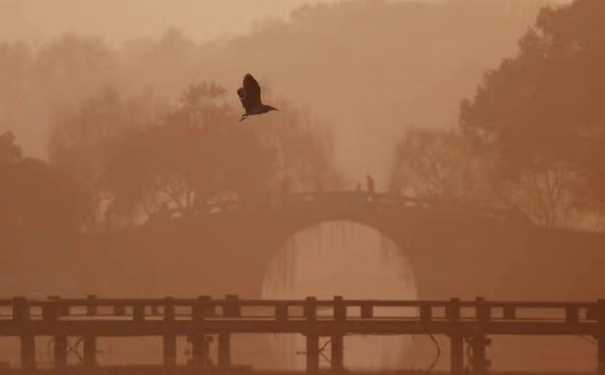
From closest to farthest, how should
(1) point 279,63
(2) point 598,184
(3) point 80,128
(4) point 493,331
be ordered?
(4) point 493,331
(2) point 598,184
(3) point 80,128
(1) point 279,63

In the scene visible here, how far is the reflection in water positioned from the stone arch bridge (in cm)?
346

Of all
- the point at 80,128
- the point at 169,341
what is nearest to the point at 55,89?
the point at 80,128

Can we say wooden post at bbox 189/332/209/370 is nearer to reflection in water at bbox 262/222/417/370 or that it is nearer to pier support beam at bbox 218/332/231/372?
pier support beam at bbox 218/332/231/372

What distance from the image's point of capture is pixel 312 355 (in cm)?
5416

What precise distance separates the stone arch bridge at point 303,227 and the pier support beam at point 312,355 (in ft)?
109

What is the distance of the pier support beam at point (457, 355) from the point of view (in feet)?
175

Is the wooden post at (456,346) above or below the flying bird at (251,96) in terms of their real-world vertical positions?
below

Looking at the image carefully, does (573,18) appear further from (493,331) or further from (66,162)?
(493,331)

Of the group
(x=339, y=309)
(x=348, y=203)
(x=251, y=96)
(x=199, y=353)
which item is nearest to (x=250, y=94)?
(x=251, y=96)

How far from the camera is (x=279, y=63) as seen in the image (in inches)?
6821

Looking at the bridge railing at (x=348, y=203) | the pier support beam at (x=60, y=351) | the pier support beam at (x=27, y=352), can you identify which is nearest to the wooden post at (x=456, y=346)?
the pier support beam at (x=60, y=351)

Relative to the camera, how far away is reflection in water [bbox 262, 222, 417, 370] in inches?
4114

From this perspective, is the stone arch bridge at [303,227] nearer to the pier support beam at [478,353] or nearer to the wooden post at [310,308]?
the pier support beam at [478,353]

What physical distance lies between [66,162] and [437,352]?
38114 mm
